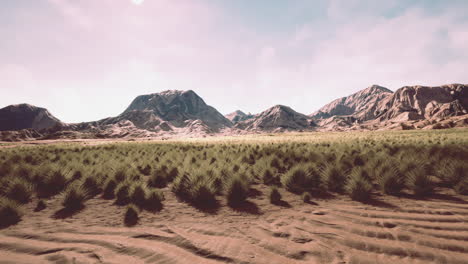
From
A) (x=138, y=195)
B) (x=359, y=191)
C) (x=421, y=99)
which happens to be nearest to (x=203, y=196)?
(x=138, y=195)

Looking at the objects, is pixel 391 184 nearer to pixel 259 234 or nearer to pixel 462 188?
pixel 462 188

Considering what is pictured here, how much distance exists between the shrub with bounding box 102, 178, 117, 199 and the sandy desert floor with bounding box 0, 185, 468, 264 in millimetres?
1032

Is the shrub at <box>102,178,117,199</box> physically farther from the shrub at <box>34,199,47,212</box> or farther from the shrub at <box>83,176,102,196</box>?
the shrub at <box>34,199,47,212</box>

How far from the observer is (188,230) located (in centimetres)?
Answer: 376

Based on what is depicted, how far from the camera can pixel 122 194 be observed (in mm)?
5531

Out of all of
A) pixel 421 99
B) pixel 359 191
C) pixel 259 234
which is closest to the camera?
pixel 259 234

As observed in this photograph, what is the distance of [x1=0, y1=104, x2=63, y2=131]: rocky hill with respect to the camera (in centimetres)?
17438

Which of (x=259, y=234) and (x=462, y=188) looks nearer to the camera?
(x=259, y=234)

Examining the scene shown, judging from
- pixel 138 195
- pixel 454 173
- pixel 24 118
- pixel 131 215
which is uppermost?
pixel 24 118

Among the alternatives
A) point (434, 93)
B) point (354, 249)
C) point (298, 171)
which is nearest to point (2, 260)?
point (354, 249)

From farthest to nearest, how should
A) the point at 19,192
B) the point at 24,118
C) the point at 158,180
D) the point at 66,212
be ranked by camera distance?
the point at 24,118 → the point at 158,180 → the point at 19,192 → the point at 66,212

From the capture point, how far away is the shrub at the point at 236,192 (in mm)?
5295

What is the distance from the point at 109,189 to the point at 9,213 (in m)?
2.21


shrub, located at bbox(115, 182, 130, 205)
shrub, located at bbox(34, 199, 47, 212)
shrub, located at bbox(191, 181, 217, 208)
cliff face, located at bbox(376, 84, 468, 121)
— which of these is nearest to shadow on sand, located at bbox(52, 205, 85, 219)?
shrub, located at bbox(34, 199, 47, 212)
